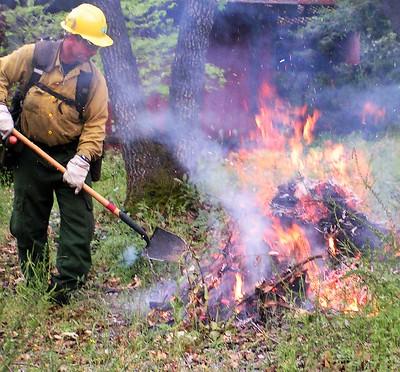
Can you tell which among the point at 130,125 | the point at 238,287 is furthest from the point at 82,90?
the point at 130,125

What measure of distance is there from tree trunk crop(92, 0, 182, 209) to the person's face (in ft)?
7.81

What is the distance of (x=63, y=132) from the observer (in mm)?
5246

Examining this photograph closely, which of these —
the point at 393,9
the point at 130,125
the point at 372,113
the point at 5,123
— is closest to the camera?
the point at 5,123

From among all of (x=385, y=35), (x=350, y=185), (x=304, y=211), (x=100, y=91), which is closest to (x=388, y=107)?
(x=385, y=35)

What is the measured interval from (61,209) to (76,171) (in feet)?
1.52

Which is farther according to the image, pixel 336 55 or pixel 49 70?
pixel 336 55

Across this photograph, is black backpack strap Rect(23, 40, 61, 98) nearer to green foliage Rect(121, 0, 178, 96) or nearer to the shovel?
the shovel

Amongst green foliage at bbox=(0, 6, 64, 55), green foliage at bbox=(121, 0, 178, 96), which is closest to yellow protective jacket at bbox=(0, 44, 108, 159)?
green foliage at bbox=(121, 0, 178, 96)

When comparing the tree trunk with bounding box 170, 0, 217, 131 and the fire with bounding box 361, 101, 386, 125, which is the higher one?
the tree trunk with bounding box 170, 0, 217, 131

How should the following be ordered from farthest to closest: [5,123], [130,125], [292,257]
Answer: [130,125] → [292,257] → [5,123]

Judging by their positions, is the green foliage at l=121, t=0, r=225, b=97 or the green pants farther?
the green foliage at l=121, t=0, r=225, b=97

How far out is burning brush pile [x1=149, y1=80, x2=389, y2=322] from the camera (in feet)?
15.4

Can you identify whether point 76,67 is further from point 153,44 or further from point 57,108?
point 153,44

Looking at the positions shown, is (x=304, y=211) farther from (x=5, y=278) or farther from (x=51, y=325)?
(x=5, y=278)
